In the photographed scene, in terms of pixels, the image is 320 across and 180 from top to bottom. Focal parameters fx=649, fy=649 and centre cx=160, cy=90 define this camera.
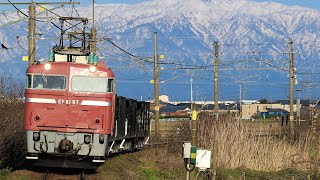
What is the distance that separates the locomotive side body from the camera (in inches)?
830

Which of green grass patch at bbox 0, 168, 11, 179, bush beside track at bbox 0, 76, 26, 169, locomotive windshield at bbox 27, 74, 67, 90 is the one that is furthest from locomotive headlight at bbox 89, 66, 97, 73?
green grass patch at bbox 0, 168, 11, 179

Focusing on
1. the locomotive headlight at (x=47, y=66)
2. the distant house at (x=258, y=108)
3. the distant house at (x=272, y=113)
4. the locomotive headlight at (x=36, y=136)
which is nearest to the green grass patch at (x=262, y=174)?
the locomotive headlight at (x=36, y=136)

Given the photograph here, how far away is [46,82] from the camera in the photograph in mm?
21688

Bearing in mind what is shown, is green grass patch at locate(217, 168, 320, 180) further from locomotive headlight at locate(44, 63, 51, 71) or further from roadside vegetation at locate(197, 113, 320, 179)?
locomotive headlight at locate(44, 63, 51, 71)

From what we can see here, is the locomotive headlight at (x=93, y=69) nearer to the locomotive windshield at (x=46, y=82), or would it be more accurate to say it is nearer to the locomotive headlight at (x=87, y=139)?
the locomotive windshield at (x=46, y=82)

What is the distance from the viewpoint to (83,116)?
2139 cm

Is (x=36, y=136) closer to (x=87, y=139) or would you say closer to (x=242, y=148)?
(x=87, y=139)

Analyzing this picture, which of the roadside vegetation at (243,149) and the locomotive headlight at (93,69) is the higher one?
the locomotive headlight at (93,69)

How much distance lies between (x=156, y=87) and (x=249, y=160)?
57.6ft

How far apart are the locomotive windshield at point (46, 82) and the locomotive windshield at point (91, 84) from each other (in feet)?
1.24

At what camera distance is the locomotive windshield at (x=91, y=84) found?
71.5ft

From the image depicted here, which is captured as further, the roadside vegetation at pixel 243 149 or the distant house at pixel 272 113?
the distant house at pixel 272 113

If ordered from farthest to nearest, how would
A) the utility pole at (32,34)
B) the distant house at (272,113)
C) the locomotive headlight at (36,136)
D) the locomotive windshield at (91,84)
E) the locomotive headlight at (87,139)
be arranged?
1. the distant house at (272,113)
2. the utility pole at (32,34)
3. the locomotive windshield at (91,84)
4. the locomotive headlight at (87,139)
5. the locomotive headlight at (36,136)

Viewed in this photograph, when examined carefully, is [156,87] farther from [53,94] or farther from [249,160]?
[53,94]
